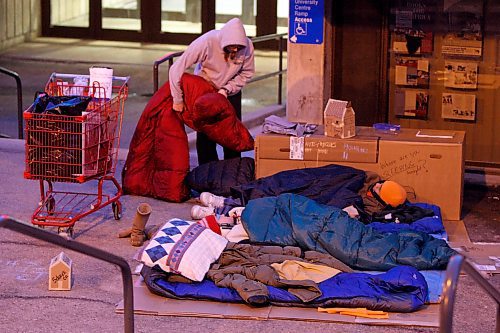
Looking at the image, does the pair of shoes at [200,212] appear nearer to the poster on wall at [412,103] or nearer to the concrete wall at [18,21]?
the poster on wall at [412,103]

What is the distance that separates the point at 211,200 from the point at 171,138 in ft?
2.40

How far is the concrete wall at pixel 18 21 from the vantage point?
63.0 ft

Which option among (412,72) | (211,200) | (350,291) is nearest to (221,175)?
(211,200)

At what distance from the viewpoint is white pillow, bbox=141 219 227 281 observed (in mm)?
7137

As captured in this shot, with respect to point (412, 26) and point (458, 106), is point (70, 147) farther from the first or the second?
point (458, 106)

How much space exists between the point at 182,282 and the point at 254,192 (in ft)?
5.64

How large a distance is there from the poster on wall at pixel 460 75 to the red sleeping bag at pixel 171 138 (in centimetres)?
209

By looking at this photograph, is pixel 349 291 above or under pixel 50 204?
under

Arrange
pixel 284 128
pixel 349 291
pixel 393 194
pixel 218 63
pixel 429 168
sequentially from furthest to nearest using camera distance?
pixel 218 63 < pixel 284 128 < pixel 429 168 < pixel 393 194 < pixel 349 291

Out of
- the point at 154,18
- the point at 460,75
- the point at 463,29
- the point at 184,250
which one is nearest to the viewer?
the point at 184,250

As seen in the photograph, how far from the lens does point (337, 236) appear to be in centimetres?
762

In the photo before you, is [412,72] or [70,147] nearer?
[70,147]

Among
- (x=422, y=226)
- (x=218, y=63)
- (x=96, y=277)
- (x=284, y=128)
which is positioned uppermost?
(x=218, y=63)

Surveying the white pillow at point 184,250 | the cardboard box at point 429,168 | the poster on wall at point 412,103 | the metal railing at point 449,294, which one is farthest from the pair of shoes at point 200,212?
the metal railing at point 449,294
